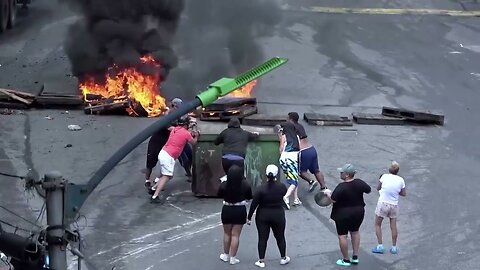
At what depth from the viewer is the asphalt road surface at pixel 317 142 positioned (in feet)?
41.3

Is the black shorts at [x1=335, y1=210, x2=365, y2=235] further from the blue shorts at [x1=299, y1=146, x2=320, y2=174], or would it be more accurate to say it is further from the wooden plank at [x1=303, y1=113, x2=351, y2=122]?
the wooden plank at [x1=303, y1=113, x2=351, y2=122]

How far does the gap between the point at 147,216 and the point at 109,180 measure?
1.69 meters

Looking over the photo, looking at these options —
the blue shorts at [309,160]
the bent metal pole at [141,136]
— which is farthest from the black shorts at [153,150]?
the bent metal pole at [141,136]

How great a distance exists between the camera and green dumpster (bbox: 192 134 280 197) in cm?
1410

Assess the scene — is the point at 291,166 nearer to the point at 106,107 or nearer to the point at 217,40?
the point at 106,107

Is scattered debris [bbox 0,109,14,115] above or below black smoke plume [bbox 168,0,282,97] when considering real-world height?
below

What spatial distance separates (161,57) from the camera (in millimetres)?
19938

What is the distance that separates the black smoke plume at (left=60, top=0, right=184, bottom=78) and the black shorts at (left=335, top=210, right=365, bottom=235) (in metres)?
8.83

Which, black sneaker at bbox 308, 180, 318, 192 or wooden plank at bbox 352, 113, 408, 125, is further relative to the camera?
wooden plank at bbox 352, 113, 408, 125

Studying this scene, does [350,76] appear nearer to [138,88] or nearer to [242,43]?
[242,43]

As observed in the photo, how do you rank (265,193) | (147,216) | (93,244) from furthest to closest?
(147,216), (93,244), (265,193)

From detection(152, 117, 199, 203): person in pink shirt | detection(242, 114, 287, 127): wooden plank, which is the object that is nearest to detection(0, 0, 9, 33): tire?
detection(242, 114, 287, 127): wooden plank

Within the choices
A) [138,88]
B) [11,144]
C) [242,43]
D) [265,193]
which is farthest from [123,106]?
[265,193]

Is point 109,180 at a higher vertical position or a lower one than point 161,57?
lower
